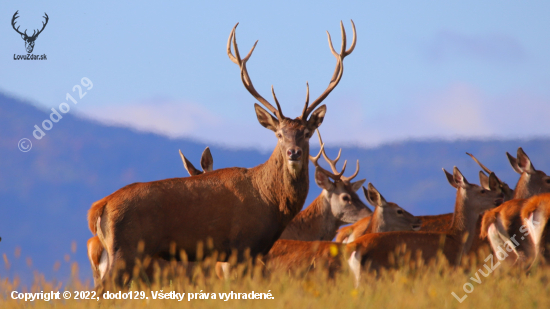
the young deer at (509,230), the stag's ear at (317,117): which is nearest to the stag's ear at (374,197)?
the young deer at (509,230)

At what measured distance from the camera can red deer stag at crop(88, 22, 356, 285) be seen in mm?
6340

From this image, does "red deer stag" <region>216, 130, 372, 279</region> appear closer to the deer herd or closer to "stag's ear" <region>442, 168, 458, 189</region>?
"stag's ear" <region>442, 168, 458, 189</region>

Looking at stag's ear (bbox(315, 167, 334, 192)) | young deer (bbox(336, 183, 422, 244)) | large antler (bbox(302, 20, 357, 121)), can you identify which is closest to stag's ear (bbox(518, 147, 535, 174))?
young deer (bbox(336, 183, 422, 244))

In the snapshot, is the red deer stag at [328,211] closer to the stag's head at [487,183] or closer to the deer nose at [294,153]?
the stag's head at [487,183]

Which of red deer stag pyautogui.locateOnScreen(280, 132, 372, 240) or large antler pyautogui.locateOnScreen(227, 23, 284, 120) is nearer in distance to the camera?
large antler pyautogui.locateOnScreen(227, 23, 284, 120)

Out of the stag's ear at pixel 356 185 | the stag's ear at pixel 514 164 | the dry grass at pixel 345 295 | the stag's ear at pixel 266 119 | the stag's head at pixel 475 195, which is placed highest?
the stag's ear at pixel 266 119

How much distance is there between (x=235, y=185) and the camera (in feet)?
22.5

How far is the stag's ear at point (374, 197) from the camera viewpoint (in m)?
9.94

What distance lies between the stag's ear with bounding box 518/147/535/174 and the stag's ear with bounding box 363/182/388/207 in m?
2.56

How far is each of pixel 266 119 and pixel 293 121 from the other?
43cm

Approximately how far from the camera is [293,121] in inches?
275

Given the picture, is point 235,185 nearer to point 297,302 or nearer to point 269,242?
point 269,242

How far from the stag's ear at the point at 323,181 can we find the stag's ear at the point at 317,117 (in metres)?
3.37

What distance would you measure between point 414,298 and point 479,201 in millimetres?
4751
